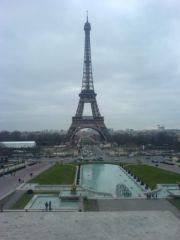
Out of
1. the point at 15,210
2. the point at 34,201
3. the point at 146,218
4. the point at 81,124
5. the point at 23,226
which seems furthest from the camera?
the point at 81,124

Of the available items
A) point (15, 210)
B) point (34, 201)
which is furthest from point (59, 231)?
point (34, 201)

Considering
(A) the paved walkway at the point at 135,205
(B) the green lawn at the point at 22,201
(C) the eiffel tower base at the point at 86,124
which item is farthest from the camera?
(C) the eiffel tower base at the point at 86,124

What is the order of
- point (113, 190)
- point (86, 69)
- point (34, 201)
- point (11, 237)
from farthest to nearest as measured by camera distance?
point (86, 69) < point (113, 190) < point (34, 201) < point (11, 237)

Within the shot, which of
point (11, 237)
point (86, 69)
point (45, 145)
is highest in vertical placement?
point (86, 69)

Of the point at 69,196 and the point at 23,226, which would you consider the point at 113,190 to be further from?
the point at 23,226

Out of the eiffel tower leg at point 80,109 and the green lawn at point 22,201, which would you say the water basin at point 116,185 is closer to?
the green lawn at point 22,201

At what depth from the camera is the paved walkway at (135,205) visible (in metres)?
18.5

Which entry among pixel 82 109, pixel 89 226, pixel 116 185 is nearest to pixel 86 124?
pixel 82 109

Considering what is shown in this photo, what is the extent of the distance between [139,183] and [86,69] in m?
49.6

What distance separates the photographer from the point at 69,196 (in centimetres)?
2203

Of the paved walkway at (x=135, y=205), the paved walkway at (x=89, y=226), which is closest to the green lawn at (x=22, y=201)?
the paved walkway at (x=89, y=226)

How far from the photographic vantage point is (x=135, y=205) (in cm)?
1958

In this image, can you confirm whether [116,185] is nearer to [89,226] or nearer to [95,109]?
[89,226]

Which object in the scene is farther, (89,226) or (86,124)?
(86,124)
